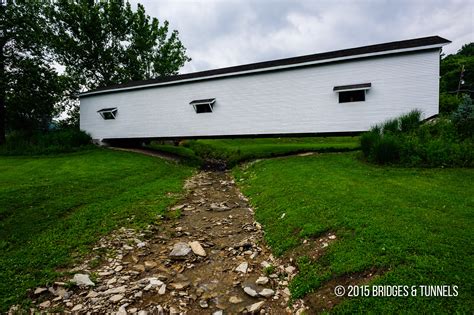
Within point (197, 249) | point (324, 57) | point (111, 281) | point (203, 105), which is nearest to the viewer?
point (111, 281)

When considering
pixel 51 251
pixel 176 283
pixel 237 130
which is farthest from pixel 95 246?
pixel 237 130

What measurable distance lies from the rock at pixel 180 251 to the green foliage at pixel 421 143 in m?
9.32

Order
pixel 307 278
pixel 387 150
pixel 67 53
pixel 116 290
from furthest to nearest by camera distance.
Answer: pixel 67 53
pixel 387 150
pixel 116 290
pixel 307 278

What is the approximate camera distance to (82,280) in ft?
15.6

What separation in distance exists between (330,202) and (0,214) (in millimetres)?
9146

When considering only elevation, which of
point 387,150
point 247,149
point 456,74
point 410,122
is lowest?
point 247,149

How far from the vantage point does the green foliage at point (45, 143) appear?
20478 mm

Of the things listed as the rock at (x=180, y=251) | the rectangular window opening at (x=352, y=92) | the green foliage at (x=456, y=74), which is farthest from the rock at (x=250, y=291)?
the green foliage at (x=456, y=74)

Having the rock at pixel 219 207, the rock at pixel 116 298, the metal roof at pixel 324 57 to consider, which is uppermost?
the metal roof at pixel 324 57

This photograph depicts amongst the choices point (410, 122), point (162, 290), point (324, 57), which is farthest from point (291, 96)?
point (162, 290)

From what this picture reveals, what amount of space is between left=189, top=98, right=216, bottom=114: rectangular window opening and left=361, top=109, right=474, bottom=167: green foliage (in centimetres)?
1061

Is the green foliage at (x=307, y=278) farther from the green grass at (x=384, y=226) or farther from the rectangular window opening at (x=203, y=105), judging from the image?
the rectangular window opening at (x=203, y=105)

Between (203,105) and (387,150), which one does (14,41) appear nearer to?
(203,105)

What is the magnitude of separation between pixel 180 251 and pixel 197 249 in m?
0.39
